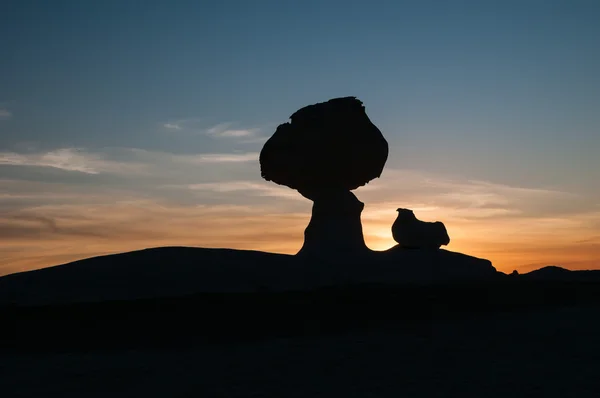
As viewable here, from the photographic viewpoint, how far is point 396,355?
587 inches

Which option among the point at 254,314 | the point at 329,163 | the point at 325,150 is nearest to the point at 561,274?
the point at 329,163

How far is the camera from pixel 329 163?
129ft

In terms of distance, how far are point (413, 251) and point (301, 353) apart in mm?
25282

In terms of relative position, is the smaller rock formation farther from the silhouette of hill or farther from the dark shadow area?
the dark shadow area

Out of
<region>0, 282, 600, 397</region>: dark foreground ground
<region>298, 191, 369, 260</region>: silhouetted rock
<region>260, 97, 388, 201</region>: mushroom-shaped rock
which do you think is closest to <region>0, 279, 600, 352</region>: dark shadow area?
<region>0, 282, 600, 397</region>: dark foreground ground

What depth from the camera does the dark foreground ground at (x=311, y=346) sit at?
13.0 meters

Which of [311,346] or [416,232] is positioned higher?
[416,232]

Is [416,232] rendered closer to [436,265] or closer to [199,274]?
[436,265]

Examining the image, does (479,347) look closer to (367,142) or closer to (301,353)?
(301,353)

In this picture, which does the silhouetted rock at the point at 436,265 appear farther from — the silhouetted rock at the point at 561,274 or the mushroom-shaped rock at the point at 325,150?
the mushroom-shaped rock at the point at 325,150

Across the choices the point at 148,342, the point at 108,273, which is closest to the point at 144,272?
the point at 108,273

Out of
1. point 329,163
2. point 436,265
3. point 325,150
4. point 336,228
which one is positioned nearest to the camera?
point 436,265

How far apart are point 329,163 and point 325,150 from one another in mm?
764

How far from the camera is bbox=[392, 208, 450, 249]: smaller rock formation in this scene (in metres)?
41.8
